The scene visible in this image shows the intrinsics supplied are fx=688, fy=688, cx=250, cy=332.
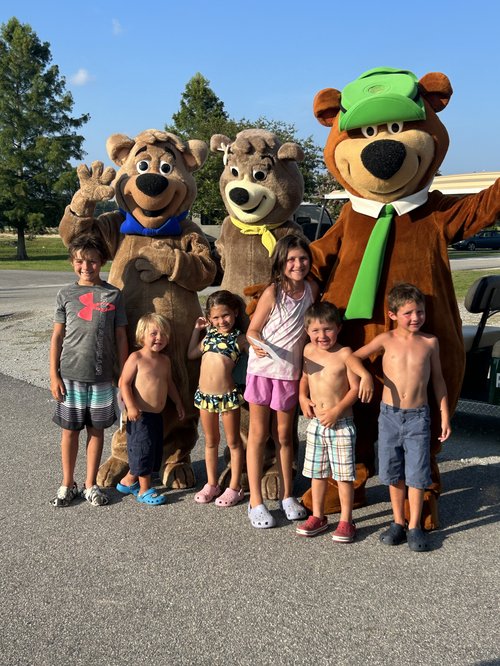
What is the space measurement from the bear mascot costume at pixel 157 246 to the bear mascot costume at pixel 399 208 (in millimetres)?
1005

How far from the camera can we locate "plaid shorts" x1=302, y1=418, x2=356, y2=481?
362cm

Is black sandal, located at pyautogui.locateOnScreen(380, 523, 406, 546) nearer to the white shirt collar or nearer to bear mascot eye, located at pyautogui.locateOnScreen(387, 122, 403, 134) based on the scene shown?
the white shirt collar

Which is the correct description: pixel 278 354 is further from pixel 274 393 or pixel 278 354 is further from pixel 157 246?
pixel 157 246

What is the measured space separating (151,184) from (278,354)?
138cm

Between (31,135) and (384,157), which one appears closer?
(384,157)

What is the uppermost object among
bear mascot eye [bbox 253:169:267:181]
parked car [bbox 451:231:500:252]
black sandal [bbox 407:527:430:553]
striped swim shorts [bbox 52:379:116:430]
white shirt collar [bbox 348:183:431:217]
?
bear mascot eye [bbox 253:169:267:181]

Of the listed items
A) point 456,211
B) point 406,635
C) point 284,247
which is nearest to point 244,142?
point 284,247

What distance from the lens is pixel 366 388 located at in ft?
11.5

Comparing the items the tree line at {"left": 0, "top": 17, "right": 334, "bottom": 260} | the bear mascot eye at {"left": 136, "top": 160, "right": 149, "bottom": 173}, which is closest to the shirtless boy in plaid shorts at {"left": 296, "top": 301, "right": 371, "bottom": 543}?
the bear mascot eye at {"left": 136, "top": 160, "right": 149, "bottom": 173}

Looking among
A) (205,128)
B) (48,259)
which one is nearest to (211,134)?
(205,128)

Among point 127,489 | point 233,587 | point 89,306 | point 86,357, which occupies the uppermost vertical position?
point 89,306

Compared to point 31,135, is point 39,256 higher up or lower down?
lower down

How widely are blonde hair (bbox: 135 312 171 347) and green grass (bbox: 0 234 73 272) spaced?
23005 mm

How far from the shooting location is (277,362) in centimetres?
379
